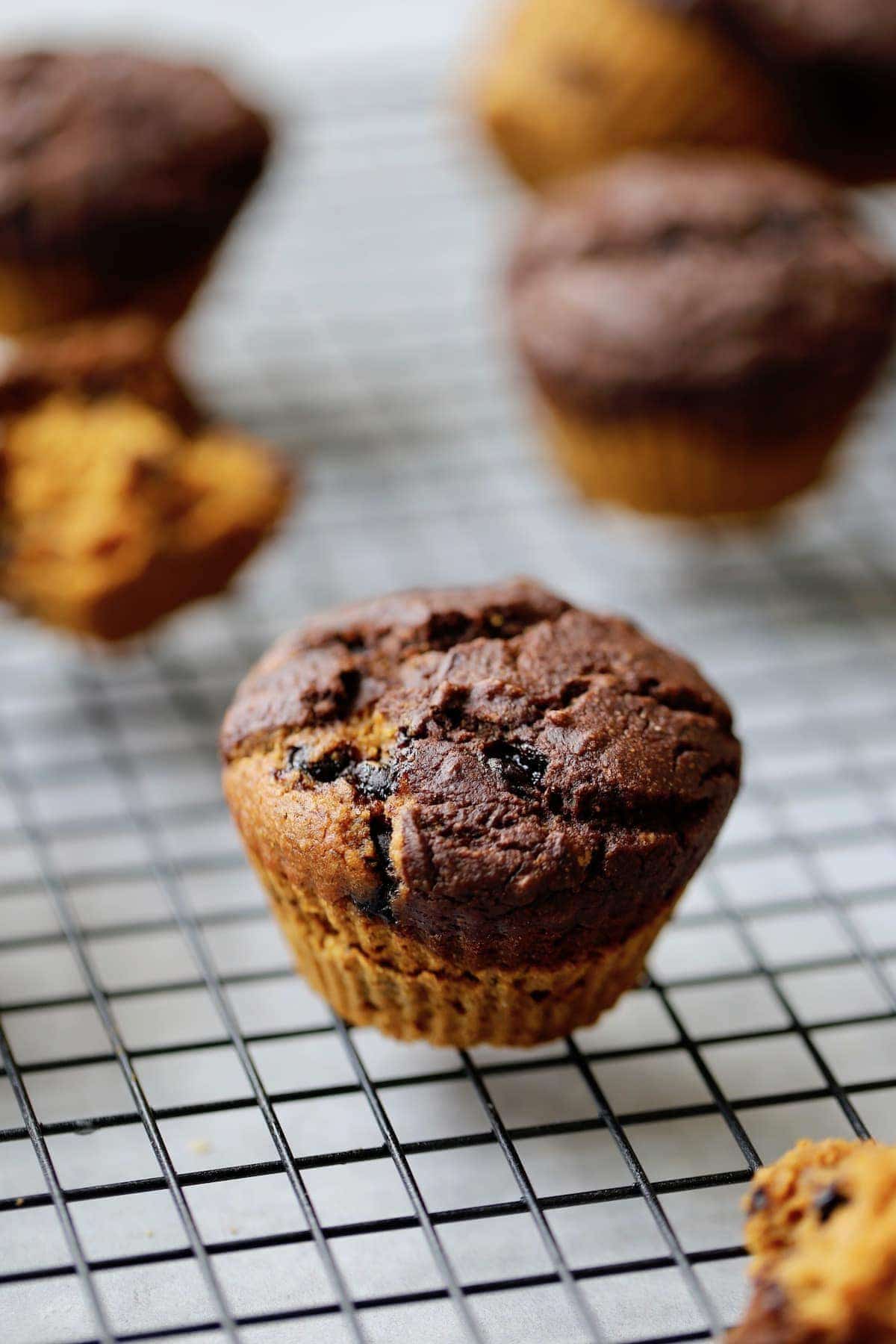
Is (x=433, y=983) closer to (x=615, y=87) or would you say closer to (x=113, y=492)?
(x=113, y=492)

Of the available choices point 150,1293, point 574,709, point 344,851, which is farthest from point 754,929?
point 150,1293

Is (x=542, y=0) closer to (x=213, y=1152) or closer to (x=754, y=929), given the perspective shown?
(x=754, y=929)

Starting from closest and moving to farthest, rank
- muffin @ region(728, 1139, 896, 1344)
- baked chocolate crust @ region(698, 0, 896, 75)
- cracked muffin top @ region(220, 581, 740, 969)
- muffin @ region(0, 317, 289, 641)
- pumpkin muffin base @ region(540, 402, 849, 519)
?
muffin @ region(728, 1139, 896, 1344) → cracked muffin top @ region(220, 581, 740, 969) → muffin @ region(0, 317, 289, 641) → pumpkin muffin base @ region(540, 402, 849, 519) → baked chocolate crust @ region(698, 0, 896, 75)

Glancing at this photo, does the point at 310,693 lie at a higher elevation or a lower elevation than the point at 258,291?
higher

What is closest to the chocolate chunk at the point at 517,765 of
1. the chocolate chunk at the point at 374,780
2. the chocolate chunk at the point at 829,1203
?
the chocolate chunk at the point at 374,780

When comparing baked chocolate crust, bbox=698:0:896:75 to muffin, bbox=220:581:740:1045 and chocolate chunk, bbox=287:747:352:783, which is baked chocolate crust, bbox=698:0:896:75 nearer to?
muffin, bbox=220:581:740:1045

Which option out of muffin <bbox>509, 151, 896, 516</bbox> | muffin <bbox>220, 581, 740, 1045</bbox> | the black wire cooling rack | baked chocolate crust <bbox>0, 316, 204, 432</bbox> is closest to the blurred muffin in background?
muffin <bbox>509, 151, 896, 516</bbox>
